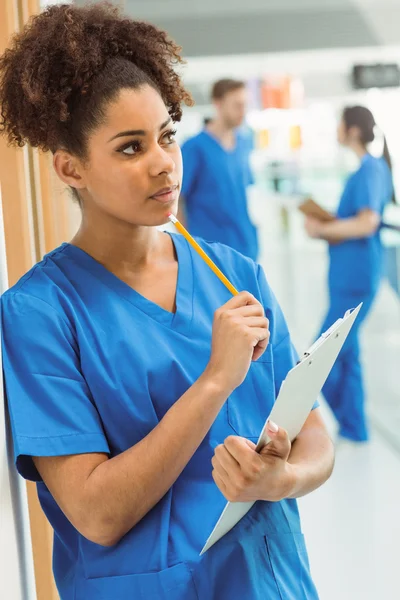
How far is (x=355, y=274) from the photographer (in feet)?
9.45

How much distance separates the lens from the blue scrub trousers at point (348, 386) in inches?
117

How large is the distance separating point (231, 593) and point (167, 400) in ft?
0.67

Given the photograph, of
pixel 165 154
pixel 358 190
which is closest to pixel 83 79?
pixel 165 154

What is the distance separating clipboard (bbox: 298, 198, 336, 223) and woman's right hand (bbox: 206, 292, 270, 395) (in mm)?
2142

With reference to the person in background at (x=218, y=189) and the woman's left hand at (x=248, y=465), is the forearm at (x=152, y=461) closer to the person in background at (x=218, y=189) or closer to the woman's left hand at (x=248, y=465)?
the woman's left hand at (x=248, y=465)

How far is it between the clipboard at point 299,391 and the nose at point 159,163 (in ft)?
0.76

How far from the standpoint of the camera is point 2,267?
34.9 inches

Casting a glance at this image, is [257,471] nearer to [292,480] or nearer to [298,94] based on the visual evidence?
[292,480]

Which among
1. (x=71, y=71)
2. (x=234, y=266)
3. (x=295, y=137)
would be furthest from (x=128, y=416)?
(x=295, y=137)

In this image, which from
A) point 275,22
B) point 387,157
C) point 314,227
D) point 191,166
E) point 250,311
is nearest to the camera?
point 250,311

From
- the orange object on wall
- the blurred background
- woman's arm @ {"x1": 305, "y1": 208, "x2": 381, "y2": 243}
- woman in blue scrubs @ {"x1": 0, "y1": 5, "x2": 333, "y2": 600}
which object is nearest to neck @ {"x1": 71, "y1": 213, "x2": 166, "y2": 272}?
woman in blue scrubs @ {"x1": 0, "y1": 5, "x2": 333, "y2": 600}

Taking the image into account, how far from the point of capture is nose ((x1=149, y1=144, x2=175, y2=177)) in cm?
85

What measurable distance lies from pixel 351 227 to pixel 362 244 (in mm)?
83

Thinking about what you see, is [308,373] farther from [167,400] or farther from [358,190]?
[358,190]
